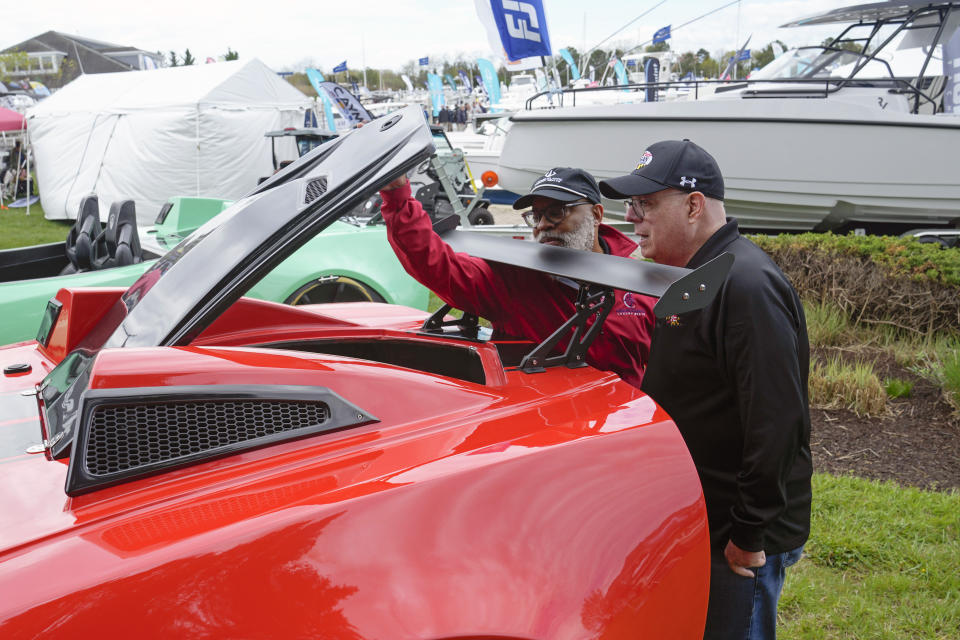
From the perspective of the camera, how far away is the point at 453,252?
2.56 meters

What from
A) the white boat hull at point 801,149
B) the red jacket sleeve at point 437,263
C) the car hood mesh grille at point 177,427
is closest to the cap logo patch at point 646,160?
the red jacket sleeve at point 437,263

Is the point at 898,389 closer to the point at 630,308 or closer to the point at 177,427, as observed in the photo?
the point at 630,308

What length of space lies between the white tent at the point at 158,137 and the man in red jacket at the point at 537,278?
1287cm

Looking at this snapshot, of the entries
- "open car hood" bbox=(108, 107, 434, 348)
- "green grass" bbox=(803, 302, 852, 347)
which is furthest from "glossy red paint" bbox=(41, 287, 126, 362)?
"green grass" bbox=(803, 302, 852, 347)

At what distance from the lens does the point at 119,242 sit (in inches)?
179

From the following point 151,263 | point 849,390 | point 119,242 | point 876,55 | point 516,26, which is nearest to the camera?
point 151,263

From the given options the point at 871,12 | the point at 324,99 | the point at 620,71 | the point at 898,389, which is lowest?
the point at 898,389

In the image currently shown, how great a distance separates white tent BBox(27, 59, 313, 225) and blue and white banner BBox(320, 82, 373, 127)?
291cm

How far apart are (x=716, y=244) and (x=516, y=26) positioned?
7997 millimetres

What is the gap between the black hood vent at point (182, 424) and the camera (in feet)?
4.33

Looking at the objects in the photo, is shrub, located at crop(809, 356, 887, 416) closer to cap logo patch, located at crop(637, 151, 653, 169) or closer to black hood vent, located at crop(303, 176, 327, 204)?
cap logo patch, located at crop(637, 151, 653, 169)

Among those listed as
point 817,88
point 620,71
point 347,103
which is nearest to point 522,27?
point 817,88

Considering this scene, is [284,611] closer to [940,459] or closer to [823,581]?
[823,581]

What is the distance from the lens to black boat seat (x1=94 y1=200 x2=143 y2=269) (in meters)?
4.47
